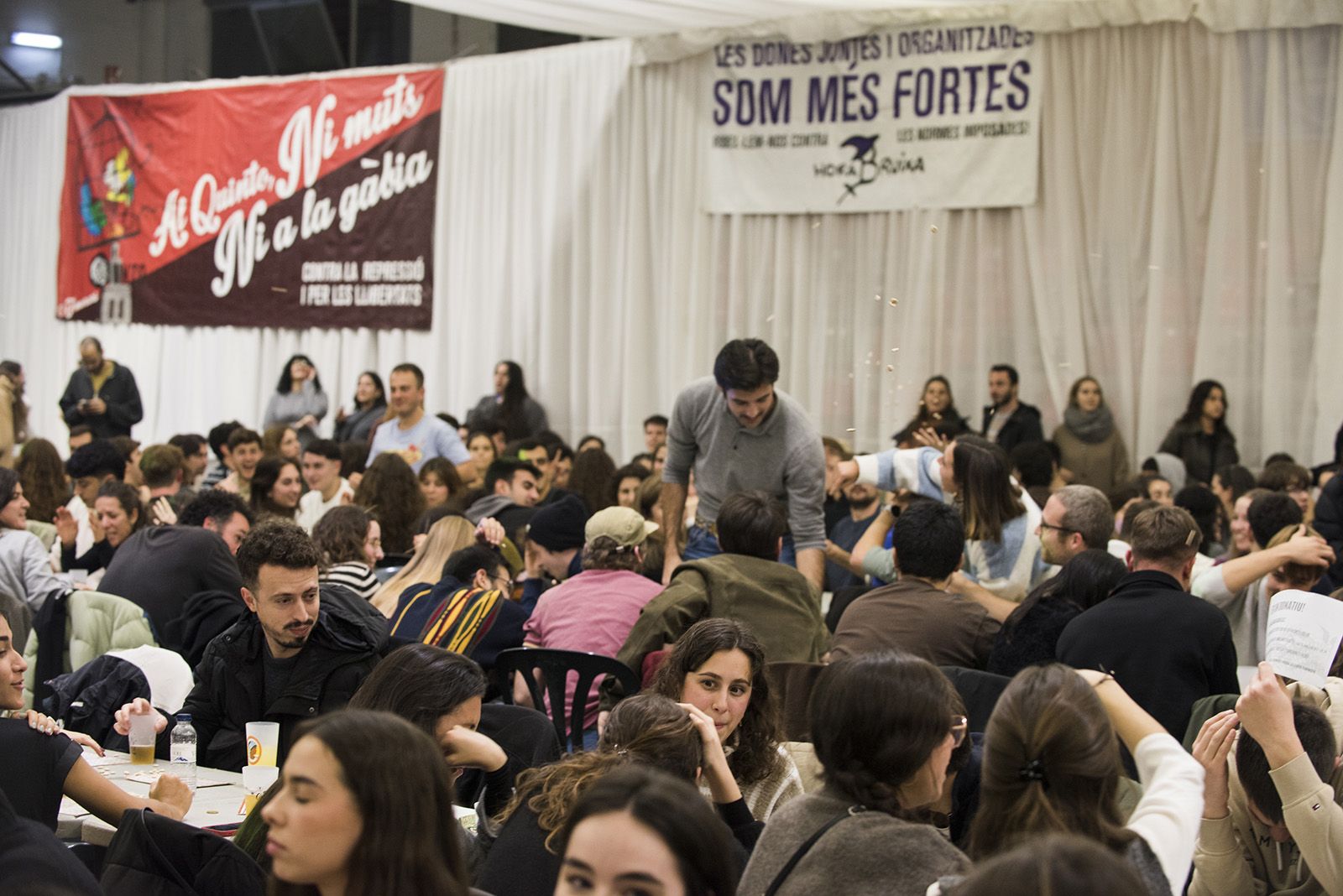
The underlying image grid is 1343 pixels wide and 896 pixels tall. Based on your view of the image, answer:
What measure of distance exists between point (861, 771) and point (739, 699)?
41.5 inches

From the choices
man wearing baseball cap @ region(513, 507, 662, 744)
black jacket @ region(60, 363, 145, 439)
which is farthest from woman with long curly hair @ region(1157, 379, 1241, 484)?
black jacket @ region(60, 363, 145, 439)

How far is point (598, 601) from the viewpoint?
16.0 feet

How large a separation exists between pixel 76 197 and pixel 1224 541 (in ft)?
36.7

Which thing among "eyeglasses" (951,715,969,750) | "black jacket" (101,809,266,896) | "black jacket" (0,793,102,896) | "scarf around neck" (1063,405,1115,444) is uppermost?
"scarf around neck" (1063,405,1115,444)

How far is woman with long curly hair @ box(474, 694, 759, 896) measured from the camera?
8.54 feet

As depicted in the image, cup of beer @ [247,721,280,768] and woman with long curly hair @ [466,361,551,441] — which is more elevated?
woman with long curly hair @ [466,361,551,441]

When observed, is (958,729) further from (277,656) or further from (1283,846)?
(277,656)

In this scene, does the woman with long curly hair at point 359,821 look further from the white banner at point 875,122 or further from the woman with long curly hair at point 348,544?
the white banner at point 875,122

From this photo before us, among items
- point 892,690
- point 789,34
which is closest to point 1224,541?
point 789,34

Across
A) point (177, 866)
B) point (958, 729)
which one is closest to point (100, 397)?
point (177, 866)

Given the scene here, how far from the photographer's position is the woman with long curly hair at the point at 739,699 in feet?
10.9

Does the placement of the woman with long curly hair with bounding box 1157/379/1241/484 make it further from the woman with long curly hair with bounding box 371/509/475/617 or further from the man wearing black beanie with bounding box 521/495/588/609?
the woman with long curly hair with bounding box 371/509/475/617

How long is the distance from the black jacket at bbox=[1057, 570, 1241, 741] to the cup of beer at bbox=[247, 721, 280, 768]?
1997 millimetres

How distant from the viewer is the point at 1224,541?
7.47m
